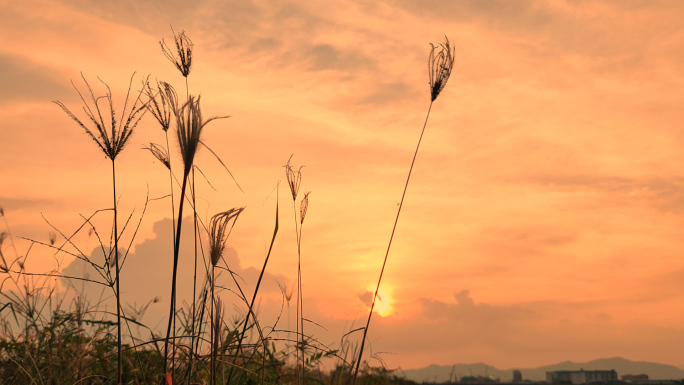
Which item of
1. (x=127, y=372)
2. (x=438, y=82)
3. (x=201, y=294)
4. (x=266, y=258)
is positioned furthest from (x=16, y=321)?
(x=438, y=82)

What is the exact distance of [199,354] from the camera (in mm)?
3082

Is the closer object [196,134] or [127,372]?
[196,134]

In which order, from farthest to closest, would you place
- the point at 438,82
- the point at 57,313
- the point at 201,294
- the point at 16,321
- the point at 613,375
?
the point at 613,375 → the point at 57,313 → the point at 16,321 → the point at 201,294 → the point at 438,82

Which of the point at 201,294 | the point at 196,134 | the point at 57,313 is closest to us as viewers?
the point at 196,134

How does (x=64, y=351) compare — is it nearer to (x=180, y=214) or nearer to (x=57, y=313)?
(x=57, y=313)

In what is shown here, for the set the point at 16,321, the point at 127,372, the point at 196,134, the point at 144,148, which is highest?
the point at 144,148

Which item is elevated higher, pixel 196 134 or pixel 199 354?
pixel 196 134

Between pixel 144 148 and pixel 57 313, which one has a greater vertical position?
pixel 144 148

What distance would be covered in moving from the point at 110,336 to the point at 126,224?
2.30 meters

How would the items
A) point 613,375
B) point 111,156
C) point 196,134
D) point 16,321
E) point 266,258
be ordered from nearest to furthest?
point 196,134 < point 111,156 < point 266,258 < point 16,321 < point 613,375

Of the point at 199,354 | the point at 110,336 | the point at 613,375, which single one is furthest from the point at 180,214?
the point at 613,375

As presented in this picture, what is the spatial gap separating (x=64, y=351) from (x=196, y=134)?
3141 millimetres

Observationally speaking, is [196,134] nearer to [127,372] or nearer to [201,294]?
[201,294]

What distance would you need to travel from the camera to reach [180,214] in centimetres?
219
